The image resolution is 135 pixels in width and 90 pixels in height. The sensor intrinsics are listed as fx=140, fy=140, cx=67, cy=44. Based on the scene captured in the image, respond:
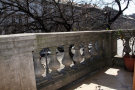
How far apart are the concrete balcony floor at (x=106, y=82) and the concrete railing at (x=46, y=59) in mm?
150

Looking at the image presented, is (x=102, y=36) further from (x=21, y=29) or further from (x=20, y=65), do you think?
(x=21, y=29)

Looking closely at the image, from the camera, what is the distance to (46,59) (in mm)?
2756

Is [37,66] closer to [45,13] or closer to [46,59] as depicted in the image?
[46,59]

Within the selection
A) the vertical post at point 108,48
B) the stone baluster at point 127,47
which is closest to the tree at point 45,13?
the vertical post at point 108,48

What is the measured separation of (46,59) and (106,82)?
1390mm

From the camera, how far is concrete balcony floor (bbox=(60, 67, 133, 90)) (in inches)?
110

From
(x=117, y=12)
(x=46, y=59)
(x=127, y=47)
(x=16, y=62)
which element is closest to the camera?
(x=16, y=62)

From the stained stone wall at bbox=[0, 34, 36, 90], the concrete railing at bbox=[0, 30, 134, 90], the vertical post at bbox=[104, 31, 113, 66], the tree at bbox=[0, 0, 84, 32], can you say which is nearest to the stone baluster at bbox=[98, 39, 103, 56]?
the concrete railing at bbox=[0, 30, 134, 90]

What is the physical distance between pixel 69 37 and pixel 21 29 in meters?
3.00

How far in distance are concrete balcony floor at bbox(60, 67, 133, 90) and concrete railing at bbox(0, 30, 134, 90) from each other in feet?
0.49

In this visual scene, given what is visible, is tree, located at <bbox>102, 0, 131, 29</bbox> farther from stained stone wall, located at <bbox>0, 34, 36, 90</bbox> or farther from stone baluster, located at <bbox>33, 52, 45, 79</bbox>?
stained stone wall, located at <bbox>0, 34, 36, 90</bbox>

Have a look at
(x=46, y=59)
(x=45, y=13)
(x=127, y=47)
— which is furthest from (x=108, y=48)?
(x=45, y=13)

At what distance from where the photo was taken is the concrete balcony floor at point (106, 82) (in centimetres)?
279

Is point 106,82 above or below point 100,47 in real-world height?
below
